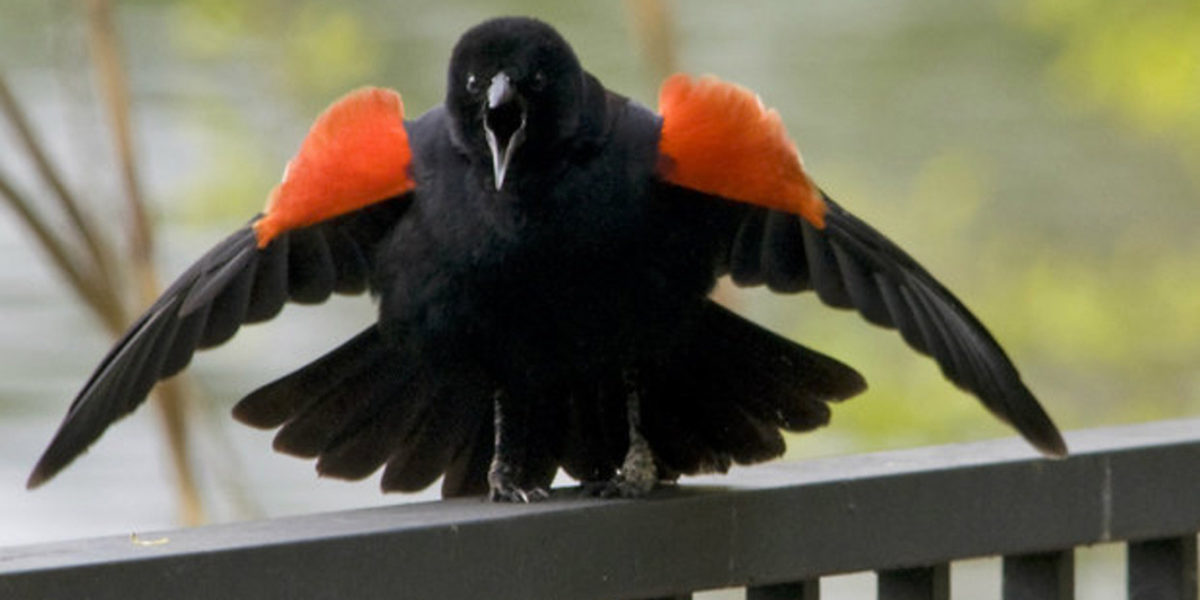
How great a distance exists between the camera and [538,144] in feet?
10.9

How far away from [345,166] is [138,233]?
5.52 ft

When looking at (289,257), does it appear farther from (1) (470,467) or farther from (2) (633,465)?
(2) (633,465)

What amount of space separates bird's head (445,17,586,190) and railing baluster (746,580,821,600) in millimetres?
825

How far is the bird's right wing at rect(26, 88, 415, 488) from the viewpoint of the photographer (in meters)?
2.99

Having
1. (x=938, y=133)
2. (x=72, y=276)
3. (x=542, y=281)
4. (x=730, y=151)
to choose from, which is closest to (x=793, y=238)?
(x=730, y=151)

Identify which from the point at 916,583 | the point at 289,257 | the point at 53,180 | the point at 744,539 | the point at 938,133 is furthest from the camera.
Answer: the point at 938,133

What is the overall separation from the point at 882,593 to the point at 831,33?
9.92 m

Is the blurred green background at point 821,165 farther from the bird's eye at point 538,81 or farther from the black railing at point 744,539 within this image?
the black railing at point 744,539

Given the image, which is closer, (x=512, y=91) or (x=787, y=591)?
(x=787, y=591)

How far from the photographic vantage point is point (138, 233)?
15.6ft

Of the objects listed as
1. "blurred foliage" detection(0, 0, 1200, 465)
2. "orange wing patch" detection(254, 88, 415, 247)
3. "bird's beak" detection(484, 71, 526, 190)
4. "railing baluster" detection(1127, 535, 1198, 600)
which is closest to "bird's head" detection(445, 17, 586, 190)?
"bird's beak" detection(484, 71, 526, 190)

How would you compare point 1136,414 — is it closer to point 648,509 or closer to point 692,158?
point 692,158

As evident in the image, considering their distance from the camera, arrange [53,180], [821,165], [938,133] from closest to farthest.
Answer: [53,180], [821,165], [938,133]

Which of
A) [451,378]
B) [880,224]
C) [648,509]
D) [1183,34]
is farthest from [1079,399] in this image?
[648,509]
